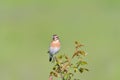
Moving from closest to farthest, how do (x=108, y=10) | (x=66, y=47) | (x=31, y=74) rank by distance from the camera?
1. (x=31, y=74)
2. (x=66, y=47)
3. (x=108, y=10)

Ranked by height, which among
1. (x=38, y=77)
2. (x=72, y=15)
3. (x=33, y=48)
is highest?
(x=72, y=15)

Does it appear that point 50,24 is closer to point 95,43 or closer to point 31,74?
point 95,43

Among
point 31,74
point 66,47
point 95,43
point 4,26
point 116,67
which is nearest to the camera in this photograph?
point 31,74

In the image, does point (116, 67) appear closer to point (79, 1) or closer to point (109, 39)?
point (109, 39)

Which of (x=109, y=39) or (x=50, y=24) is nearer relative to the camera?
(x=109, y=39)

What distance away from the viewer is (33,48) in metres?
17.5

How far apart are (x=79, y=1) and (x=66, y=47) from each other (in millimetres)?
8812

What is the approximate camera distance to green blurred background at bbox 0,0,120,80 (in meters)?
14.8

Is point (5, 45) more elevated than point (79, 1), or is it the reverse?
point (79, 1)

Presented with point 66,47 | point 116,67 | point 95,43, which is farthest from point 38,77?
point 95,43

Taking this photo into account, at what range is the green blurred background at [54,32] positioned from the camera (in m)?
14.8

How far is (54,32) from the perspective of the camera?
63.8ft

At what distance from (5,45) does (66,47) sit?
1.94m

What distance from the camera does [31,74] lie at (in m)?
14.0
